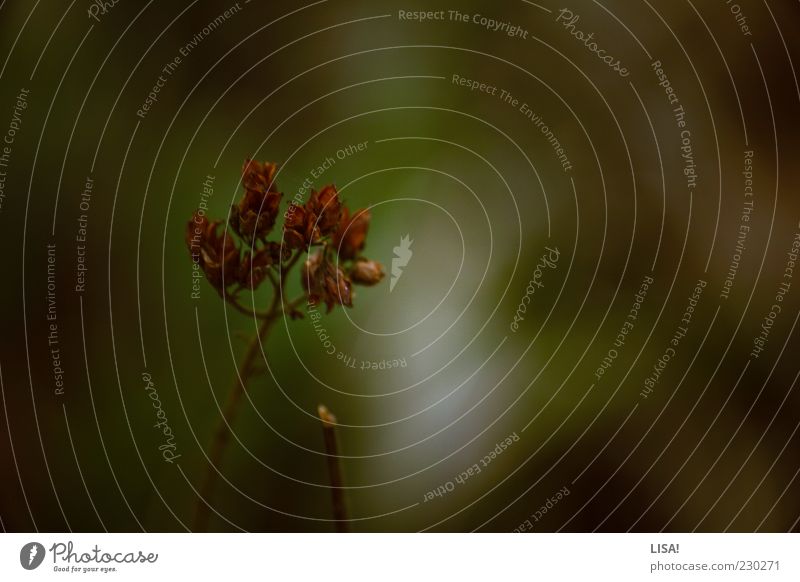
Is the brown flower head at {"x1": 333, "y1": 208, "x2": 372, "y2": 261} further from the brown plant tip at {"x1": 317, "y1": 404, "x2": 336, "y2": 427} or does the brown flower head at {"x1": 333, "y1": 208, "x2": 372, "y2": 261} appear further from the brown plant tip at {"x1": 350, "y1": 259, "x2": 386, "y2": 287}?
the brown plant tip at {"x1": 317, "y1": 404, "x2": 336, "y2": 427}

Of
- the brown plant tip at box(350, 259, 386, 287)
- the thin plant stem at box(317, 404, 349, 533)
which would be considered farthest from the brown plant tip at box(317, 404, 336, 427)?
the brown plant tip at box(350, 259, 386, 287)

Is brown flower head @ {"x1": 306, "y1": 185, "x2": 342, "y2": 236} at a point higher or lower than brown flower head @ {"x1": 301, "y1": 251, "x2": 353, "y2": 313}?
higher

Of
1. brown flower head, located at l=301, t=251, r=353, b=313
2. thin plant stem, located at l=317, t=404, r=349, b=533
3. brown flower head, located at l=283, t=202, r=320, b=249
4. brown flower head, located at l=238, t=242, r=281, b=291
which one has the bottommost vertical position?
thin plant stem, located at l=317, t=404, r=349, b=533

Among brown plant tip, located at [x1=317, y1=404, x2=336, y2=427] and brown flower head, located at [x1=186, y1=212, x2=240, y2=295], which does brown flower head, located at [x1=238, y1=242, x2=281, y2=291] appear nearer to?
brown flower head, located at [x1=186, y1=212, x2=240, y2=295]

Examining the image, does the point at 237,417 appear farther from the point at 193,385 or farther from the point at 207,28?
the point at 207,28

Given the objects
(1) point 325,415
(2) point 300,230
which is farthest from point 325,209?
(1) point 325,415

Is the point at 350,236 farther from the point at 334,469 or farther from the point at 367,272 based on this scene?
the point at 334,469

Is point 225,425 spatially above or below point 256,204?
below
